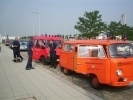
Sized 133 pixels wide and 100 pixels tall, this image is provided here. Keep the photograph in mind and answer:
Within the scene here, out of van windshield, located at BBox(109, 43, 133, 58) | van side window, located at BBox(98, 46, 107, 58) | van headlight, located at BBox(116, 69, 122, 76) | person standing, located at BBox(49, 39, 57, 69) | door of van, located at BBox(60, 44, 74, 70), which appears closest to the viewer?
van headlight, located at BBox(116, 69, 122, 76)

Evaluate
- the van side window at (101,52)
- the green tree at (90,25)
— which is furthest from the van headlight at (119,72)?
the green tree at (90,25)

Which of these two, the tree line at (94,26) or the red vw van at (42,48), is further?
the tree line at (94,26)

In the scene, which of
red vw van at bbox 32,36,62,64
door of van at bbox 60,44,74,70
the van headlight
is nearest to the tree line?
red vw van at bbox 32,36,62,64

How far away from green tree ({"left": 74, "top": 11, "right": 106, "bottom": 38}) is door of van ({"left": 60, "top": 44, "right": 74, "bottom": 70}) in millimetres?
31913

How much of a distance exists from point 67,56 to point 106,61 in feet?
11.0

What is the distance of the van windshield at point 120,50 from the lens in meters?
7.73

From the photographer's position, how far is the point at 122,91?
8.05m

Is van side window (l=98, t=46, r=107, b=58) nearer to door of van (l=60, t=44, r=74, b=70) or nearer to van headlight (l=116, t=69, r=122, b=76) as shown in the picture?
van headlight (l=116, t=69, r=122, b=76)

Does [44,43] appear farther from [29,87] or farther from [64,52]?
[29,87]

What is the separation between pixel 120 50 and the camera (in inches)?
311

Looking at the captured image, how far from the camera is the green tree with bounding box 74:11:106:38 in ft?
142

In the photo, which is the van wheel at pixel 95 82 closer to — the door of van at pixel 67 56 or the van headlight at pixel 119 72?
the van headlight at pixel 119 72

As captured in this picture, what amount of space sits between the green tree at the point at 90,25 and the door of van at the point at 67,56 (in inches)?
1256

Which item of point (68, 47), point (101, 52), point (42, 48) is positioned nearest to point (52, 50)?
point (42, 48)
